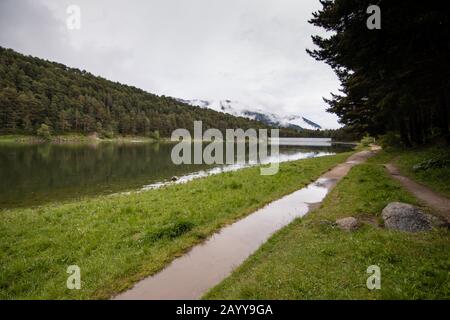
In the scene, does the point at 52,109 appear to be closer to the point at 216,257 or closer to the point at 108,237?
the point at 108,237

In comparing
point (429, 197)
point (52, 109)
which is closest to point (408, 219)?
point (429, 197)

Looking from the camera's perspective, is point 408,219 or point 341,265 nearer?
point 341,265

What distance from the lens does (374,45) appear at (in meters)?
13.9

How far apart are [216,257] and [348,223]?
19.9 ft

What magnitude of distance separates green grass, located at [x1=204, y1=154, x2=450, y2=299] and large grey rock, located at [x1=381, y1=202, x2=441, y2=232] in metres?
0.56

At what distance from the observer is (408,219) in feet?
36.2

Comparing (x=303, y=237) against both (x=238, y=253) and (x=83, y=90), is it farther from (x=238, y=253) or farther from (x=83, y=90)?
(x=83, y=90)

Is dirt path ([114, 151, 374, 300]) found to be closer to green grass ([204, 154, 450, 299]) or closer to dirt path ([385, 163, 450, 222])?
green grass ([204, 154, 450, 299])

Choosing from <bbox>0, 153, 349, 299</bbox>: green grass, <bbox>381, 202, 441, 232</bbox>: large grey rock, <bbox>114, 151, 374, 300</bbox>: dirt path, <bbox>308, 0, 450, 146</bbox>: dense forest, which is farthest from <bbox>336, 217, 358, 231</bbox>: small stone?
<bbox>308, 0, 450, 146</bbox>: dense forest

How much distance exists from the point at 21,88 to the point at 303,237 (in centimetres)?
19789

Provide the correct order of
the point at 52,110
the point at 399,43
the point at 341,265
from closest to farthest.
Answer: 1. the point at 341,265
2. the point at 399,43
3. the point at 52,110

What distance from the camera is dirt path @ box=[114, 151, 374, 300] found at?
8109 millimetres

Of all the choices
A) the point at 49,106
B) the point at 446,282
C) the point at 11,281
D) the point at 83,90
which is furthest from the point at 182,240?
the point at 83,90

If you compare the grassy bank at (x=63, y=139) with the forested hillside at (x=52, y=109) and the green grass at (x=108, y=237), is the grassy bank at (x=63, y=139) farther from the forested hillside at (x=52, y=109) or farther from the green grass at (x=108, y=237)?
the green grass at (x=108, y=237)
